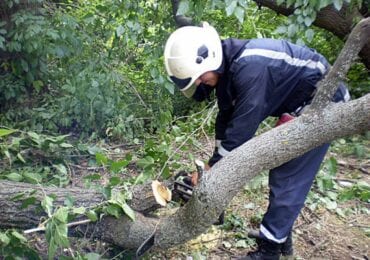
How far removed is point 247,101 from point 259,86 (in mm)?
96

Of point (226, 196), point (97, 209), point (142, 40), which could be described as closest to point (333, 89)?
point (226, 196)

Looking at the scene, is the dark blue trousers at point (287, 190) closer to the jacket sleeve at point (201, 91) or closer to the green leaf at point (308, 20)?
the jacket sleeve at point (201, 91)

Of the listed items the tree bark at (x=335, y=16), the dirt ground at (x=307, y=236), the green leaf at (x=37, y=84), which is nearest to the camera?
the dirt ground at (x=307, y=236)

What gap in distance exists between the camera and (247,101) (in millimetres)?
2270

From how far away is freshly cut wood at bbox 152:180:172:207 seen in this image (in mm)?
2326

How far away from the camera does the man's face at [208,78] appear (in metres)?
2.35

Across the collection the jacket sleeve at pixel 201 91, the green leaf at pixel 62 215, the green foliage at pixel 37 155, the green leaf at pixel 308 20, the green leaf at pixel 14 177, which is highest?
the green leaf at pixel 308 20

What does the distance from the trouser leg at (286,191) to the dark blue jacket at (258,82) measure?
29 cm

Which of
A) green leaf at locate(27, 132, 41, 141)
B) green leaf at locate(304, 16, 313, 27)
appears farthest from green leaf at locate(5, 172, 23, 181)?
green leaf at locate(304, 16, 313, 27)

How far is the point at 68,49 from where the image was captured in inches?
177

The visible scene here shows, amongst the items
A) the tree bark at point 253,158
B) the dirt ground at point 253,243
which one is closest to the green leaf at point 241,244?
the dirt ground at point 253,243

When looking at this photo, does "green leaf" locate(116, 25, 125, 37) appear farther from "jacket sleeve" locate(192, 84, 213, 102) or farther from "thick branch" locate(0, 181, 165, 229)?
"thick branch" locate(0, 181, 165, 229)

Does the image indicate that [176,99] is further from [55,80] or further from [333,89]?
[333,89]

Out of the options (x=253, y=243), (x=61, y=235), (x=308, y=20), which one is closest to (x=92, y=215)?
(x=61, y=235)
